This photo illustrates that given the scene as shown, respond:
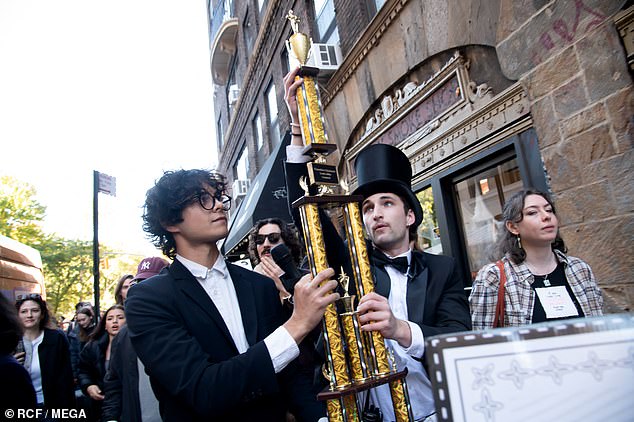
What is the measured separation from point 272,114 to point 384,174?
36.4ft

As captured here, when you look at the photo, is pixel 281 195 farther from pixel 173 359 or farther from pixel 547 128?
pixel 173 359

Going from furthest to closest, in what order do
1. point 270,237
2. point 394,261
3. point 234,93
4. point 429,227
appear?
point 234,93 → point 429,227 → point 270,237 → point 394,261

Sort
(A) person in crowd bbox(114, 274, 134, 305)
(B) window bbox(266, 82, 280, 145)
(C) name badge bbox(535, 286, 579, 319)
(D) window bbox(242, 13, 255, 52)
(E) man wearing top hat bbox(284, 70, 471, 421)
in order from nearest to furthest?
(E) man wearing top hat bbox(284, 70, 471, 421) < (C) name badge bbox(535, 286, 579, 319) < (A) person in crowd bbox(114, 274, 134, 305) < (B) window bbox(266, 82, 280, 145) < (D) window bbox(242, 13, 255, 52)

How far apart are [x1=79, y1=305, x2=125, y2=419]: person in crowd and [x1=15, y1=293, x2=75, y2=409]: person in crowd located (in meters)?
0.21

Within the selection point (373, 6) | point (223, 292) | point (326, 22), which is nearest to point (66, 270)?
point (326, 22)

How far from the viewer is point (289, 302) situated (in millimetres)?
2129

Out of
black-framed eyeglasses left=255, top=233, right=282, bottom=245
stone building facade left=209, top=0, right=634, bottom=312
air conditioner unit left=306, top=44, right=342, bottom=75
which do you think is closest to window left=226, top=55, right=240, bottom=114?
stone building facade left=209, top=0, right=634, bottom=312

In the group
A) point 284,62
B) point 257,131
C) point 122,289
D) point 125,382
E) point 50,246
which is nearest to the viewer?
point 125,382

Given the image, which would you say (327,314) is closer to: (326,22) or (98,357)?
(98,357)

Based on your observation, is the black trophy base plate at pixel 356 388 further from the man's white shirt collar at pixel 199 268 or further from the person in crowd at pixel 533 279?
the person in crowd at pixel 533 279

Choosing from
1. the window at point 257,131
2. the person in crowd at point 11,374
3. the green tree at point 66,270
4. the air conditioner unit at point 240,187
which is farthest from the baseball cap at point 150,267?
the green tree at point 66,270

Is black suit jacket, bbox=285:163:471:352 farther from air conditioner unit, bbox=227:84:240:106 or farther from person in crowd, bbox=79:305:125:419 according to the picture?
air conditioner unit, bbox=227:84:240:106

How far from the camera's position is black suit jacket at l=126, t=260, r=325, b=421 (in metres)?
1.39

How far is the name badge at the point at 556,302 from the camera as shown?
2404 millimetres
